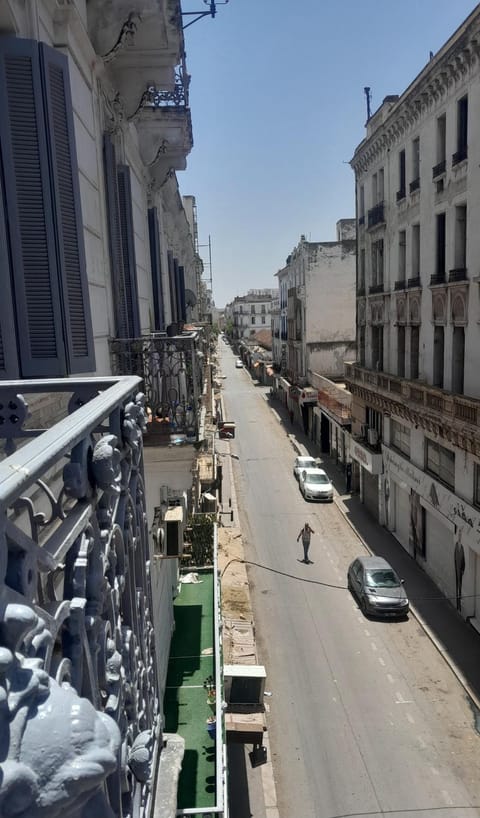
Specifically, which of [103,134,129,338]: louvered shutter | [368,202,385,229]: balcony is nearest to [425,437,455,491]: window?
[368,202,385,229]: balcony

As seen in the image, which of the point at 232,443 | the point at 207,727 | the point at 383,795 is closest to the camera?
the point at 207,727

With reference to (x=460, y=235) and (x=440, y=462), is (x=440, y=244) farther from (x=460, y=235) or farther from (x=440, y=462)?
(x=440, y=462)

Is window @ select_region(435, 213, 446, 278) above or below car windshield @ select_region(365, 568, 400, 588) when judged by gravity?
above

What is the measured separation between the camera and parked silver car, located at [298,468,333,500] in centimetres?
2680

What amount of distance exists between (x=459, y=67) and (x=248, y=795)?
17064mm

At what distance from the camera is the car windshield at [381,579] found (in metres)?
16.9

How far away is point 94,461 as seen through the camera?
2314 mm

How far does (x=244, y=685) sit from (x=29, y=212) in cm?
928

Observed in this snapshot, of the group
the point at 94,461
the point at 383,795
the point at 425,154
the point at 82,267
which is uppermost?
the point at 425,154

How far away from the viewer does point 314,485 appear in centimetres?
2720

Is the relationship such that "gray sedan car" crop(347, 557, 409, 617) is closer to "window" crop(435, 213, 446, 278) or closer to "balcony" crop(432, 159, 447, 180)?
"window" crop(435, 213, 446, 278)

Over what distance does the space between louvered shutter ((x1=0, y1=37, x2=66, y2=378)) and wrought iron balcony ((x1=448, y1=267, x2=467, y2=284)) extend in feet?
43.6

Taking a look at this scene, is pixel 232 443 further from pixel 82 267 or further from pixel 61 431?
pixel 61 431

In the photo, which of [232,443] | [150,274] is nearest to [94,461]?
[150,274]
